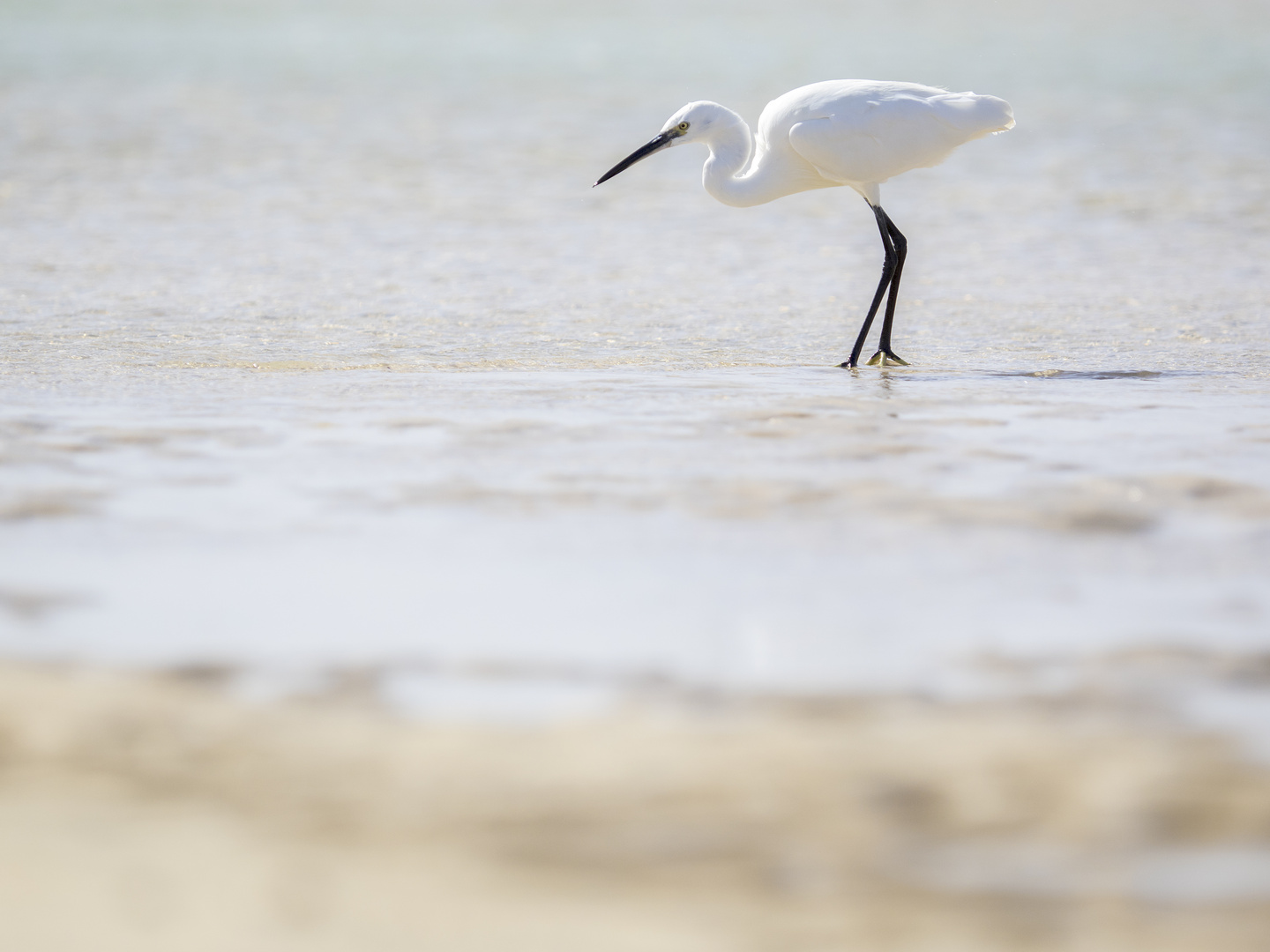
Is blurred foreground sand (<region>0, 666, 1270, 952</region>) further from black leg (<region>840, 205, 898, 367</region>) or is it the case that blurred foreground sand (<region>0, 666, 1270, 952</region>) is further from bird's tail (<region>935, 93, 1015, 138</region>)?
bird's tail (<region>935, 93, 1015, 138</region>)

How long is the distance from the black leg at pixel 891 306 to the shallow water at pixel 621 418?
150 mm

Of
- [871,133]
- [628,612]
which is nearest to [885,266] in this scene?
[871,133]

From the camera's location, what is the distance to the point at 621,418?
16.5ft

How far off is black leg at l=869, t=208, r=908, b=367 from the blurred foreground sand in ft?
13.4

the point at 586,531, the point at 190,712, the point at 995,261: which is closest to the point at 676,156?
the point at 995,261

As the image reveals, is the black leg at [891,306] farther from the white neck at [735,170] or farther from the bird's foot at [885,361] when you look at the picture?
the white neck at [735,170]

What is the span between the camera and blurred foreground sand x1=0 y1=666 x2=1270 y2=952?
82.9 inches

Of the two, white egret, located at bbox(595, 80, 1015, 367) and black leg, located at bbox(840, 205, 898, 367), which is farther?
white egret, located at bbox(595, 80, 1015, 367)

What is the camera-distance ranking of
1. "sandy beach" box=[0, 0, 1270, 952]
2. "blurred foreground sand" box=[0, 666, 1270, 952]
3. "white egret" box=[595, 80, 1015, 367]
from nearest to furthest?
"blurred foreground sand" box=[0, 666, 1270, 952]
"sandy beach" box=[0, 0, 1270, 952]
"white egret" box=[595, 80, 1015, 367]

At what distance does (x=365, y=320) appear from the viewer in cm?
738

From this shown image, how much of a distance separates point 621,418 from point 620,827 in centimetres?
276

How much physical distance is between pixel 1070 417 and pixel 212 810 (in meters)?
3.42

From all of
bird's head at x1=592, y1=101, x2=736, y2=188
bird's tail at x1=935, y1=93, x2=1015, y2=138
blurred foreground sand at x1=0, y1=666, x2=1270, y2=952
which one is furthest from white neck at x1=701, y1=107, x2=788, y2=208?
blurred foreground sand at x1=0, y1=666, x2=1270, y2=952

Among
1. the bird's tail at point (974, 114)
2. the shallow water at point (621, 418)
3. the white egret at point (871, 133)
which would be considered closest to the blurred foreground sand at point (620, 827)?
the shallow water at point (621, 418)
